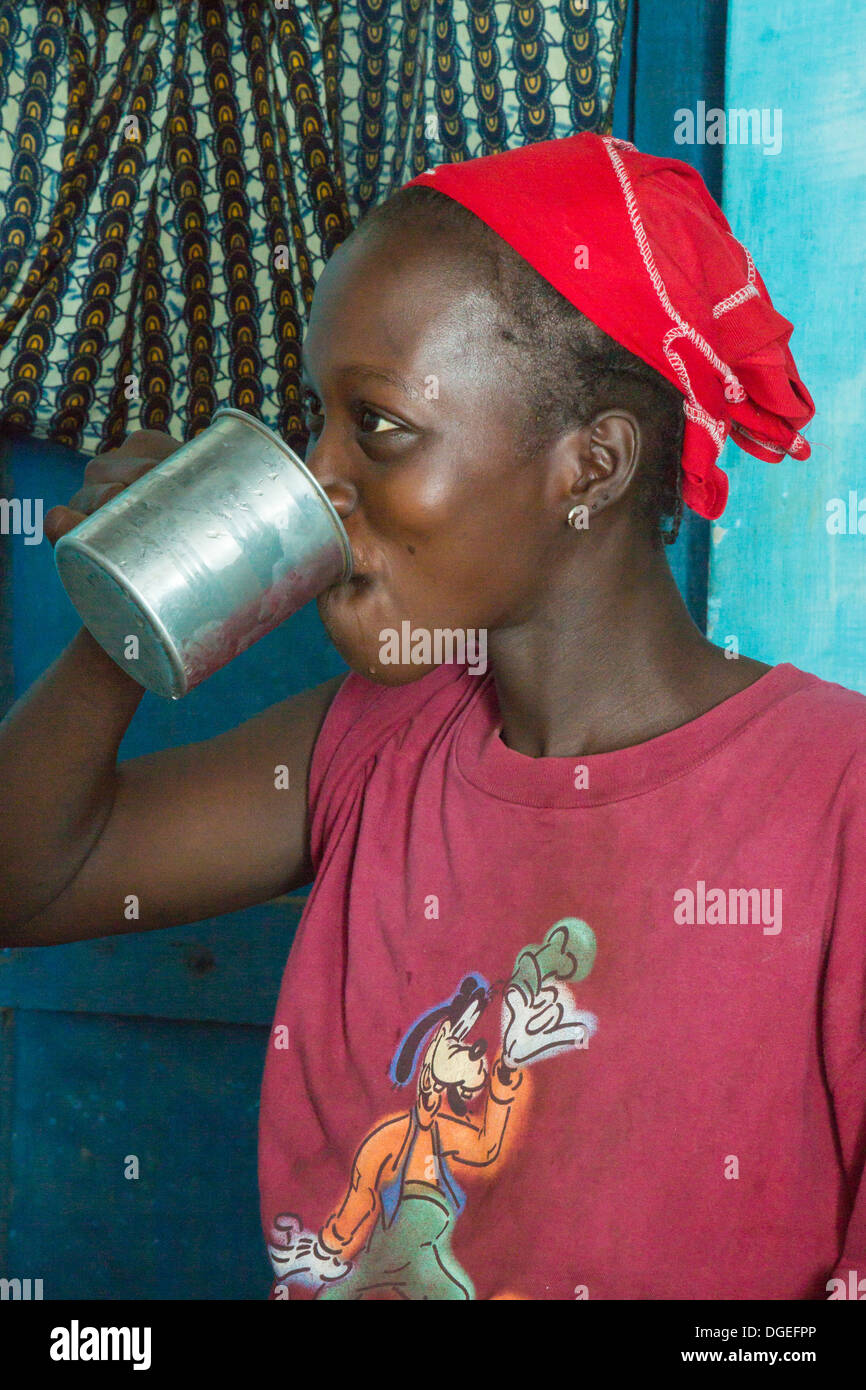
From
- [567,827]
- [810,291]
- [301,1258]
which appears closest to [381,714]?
[567,827]

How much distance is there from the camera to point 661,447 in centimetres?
110

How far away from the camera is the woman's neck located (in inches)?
43.2

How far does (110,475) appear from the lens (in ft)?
3.76

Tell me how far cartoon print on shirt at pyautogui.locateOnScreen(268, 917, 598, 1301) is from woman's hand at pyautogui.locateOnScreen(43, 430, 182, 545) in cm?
51

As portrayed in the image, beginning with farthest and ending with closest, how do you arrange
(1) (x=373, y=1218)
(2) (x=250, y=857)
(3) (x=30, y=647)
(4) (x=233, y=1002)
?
(3) (x=30, y=647)
(4) (x=233, y=1002)
(2) (x=250, y=857)
(1) (x=373, y=1218)

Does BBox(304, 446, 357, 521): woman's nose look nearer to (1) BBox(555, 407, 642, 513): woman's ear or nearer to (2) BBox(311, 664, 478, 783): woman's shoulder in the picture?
(1) BBox(555, 407, 642, 513): woman's ear

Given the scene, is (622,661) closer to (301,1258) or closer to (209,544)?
(209,544)

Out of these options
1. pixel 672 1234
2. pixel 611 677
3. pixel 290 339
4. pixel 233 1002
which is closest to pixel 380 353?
pixel 611 677

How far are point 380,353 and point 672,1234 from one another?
2.27ft

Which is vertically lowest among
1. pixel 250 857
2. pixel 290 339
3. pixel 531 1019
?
pixel 531 1019

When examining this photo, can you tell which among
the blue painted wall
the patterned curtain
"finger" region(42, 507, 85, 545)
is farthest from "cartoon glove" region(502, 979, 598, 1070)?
the patterned curtain

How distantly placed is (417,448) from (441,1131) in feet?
1.77
